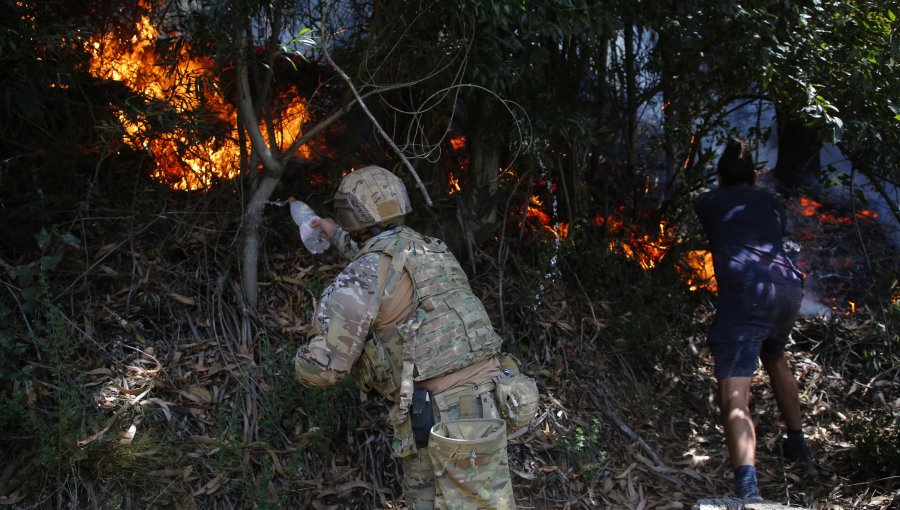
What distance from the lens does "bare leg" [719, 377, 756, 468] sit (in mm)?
4680

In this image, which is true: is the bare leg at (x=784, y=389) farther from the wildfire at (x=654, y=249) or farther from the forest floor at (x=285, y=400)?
the wildfire at (x=654, y=249)

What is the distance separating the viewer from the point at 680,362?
673cm

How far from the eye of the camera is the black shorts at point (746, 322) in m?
4.94

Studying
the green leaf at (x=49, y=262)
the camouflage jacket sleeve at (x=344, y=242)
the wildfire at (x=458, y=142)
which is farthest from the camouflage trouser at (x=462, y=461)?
the wildfire at (x=458, y=142)

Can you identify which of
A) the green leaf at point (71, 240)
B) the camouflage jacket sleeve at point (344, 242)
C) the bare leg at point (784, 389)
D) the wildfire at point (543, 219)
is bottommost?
the bare leg at point (784, 389)

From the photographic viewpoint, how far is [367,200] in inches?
149

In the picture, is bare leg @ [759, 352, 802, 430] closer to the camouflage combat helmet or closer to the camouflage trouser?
the camouflage trouser

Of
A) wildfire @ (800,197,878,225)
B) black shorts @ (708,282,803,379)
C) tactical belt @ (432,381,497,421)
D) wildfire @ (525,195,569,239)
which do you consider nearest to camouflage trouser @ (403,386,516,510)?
tactical belt @ (432,381,497,421)

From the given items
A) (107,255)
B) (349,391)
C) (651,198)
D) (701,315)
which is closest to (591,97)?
(651,198)

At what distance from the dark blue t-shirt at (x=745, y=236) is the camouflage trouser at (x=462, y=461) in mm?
2162

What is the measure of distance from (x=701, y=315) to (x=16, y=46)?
554 cm

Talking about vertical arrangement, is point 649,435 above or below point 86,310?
below

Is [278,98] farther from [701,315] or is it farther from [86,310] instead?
[701,315]

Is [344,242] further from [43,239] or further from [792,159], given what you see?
[792,159]
